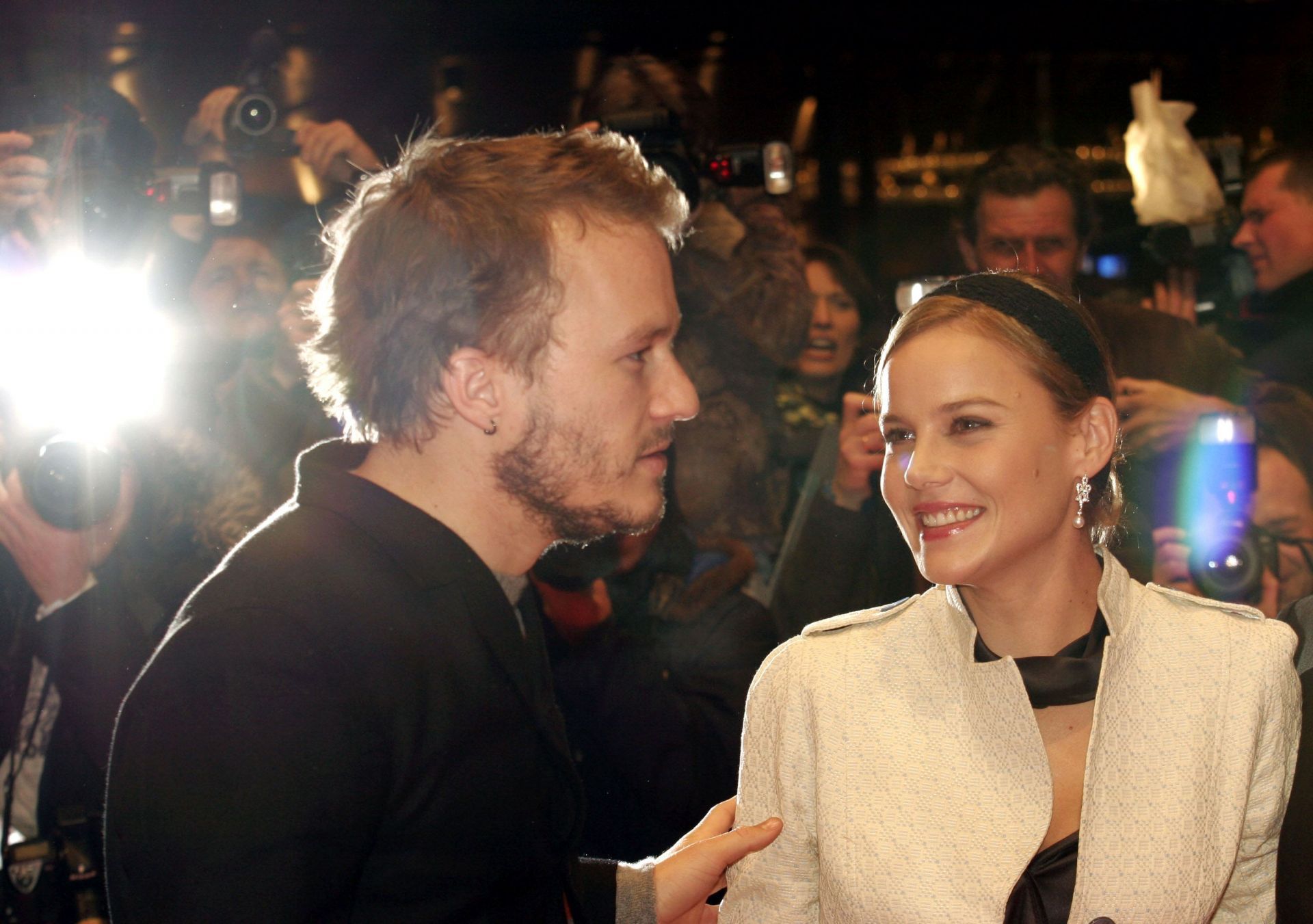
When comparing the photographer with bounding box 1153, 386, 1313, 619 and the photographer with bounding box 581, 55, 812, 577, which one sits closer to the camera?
the photographer with bounding box 1153, 386, 1313, 619

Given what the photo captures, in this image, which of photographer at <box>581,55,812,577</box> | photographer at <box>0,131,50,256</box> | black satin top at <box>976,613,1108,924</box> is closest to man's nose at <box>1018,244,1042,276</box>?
photographer at <box>581,55,812,577</box>

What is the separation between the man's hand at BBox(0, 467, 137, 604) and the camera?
2768 mm

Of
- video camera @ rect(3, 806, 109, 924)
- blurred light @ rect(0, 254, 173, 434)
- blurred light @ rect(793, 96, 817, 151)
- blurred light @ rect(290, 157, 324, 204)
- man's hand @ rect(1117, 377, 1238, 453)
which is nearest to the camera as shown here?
video camera @ rect(3, 806, 109, 924)

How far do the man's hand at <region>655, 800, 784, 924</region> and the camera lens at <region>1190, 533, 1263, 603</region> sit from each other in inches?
46.1

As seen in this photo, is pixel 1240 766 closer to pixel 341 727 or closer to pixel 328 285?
pixel 341 727

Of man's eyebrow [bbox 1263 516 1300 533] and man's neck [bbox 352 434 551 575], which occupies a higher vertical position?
man's neck [bbox 352 434 551 575]

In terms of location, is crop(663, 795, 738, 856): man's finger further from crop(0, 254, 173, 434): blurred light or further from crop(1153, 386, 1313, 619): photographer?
crop(0, 254, 173, 434): blurred light

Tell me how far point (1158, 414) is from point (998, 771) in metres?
1.40

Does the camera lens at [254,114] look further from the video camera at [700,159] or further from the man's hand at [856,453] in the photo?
the man's hand at [856,453]

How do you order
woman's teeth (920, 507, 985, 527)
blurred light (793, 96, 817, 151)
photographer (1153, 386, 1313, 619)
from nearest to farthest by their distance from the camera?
1. woman's teeth (920, 507, 985, 527)
2. photographer (1153, 386, 1313, 619)
3. blurred light (793, 96, 817, 151)

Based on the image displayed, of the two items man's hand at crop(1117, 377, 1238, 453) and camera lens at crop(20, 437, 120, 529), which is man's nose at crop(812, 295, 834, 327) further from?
camera lens at crop(20, 437, 120, 529)

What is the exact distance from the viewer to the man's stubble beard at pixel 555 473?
1.60 metres

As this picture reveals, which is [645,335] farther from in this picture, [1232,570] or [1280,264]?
[1280,264]

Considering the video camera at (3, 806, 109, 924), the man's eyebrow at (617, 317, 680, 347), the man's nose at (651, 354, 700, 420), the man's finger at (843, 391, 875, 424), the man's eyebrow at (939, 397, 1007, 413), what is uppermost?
the man's eyebrow at (617, 317, 680, 347)
